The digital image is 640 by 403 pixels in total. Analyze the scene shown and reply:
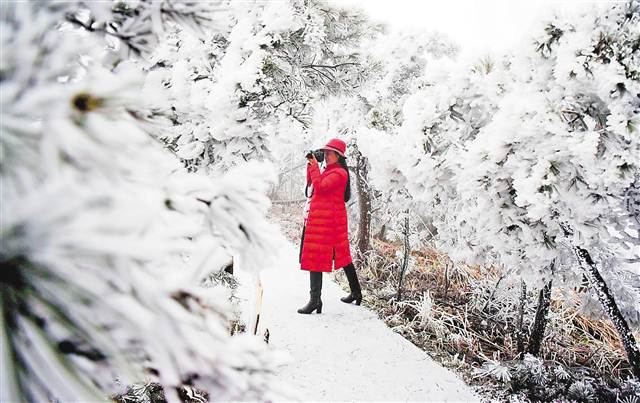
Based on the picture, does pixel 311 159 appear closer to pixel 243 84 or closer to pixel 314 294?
pixel 243 84

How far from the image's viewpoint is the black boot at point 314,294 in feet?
13.7

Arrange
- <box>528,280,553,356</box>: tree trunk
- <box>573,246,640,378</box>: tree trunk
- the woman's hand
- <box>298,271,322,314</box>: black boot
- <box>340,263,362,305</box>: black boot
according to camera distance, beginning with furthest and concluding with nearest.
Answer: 1. <box>340,263,362,305</box>: black boot
2. <box>298,271,322,314</box>: black boot
3. the woman's hand
4. <box>528,280,553,356</box>: tree trunk
5. <box>573,246,640,378</box>: tree trunk

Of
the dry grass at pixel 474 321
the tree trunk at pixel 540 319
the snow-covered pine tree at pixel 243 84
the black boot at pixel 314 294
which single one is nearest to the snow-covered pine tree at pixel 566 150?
the tree trunk at pixel 540 319

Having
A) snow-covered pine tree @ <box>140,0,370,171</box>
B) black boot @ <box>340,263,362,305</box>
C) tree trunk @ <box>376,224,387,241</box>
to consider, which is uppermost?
snow-covered pine tree @ <box>140,0,370,171</box>

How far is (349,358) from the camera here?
3.48 meters

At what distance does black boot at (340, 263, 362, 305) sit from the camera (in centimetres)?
446

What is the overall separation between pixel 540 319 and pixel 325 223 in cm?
221

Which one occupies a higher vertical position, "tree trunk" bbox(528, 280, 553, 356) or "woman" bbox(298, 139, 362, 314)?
"woman" bbox(298, 139, 362, 314)

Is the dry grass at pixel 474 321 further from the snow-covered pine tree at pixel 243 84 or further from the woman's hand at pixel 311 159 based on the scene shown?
the snow-covered pine tree at pixel 243 84

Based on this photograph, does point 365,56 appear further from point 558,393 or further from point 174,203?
point 174,203

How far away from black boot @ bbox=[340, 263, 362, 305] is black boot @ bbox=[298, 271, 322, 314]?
16.1 inches

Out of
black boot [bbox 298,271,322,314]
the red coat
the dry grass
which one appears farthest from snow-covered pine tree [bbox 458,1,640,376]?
black boot [bbox 298,271,322,314]

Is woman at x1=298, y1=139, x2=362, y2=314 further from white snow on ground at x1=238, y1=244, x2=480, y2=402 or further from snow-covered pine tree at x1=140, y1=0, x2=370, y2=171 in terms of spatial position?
snow-covered pine tree at x1=140, y1=0, x2=370, y2=171

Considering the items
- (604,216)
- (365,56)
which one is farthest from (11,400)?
(365,56)
